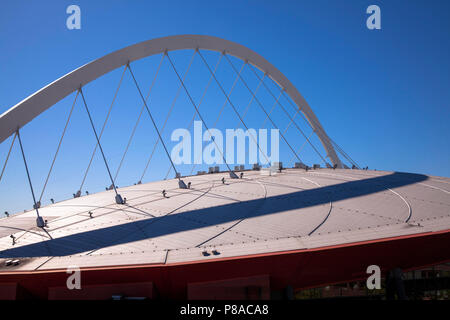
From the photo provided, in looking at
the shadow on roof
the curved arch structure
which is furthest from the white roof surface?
the curved arch structure

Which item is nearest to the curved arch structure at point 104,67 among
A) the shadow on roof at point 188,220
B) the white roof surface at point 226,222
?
the white roof surface at point 226,222

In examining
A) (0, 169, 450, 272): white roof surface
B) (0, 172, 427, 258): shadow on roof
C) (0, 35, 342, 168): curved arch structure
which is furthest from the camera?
(0, 35, 342, 168): curved arch structure

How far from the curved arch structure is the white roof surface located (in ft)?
22.5

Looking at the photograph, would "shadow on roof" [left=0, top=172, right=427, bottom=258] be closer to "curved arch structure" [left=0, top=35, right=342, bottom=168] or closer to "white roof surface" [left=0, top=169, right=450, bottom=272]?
"white roof surface" [left=0, top=169, right=450, bottom=272]

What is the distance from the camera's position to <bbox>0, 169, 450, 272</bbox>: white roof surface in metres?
14.1

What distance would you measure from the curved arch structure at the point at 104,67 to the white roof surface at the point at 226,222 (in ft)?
22.5

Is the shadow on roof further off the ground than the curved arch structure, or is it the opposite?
the curved arch structure

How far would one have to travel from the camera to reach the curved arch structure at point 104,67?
19123 mm

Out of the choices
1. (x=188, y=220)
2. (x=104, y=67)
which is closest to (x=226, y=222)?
(x=188, y=220)

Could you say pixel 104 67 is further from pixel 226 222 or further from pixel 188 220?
pixel 226 222

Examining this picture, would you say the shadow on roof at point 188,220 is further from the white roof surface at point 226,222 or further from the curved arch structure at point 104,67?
the curved arch structure at point 104,67

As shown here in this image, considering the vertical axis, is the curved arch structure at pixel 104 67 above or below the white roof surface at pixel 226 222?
above

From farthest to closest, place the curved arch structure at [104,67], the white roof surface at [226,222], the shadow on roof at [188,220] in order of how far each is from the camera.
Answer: the curved arch structure at [104,67]
the shadow on roof at [188,220]
the white roof surface at [226,222]
